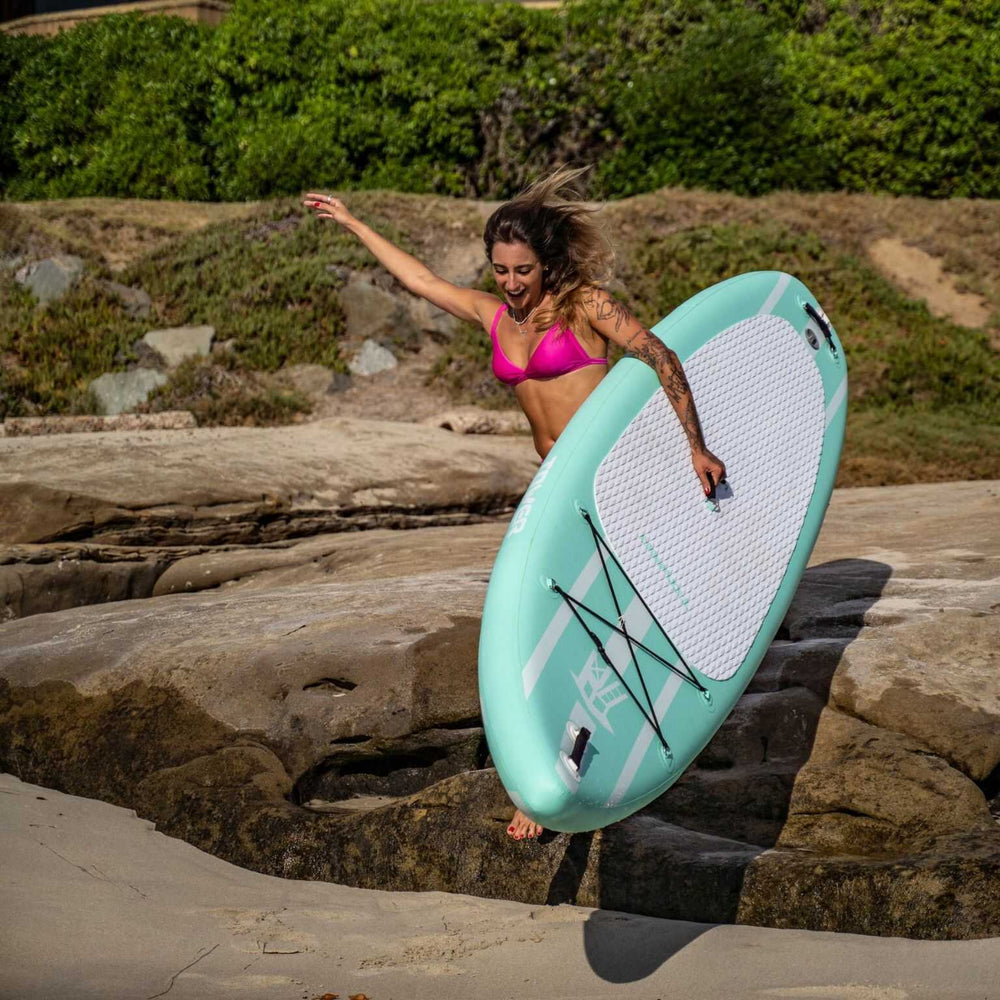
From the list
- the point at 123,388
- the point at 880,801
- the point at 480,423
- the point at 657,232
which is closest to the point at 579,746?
the point at 880,801

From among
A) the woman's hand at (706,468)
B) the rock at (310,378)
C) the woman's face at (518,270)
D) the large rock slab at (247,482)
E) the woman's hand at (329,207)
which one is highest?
the woman's face at (518,270)

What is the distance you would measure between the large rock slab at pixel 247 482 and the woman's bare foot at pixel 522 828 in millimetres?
A: 3716

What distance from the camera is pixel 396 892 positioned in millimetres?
3648

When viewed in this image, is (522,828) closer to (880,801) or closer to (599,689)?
(599,689)

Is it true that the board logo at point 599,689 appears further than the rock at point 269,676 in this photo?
No

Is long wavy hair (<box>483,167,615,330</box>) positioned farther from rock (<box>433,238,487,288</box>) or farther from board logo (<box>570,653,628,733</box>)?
rock (<box>433,238,487,288</box>)

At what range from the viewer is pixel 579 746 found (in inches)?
120

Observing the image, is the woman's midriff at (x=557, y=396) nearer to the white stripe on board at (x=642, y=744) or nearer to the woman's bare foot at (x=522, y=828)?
the white stripe on board at (x=642, y=744)

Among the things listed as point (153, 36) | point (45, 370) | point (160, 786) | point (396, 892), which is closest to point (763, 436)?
point (396, 892)

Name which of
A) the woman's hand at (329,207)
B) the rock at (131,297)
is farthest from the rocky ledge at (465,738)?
the rock at (131,297)

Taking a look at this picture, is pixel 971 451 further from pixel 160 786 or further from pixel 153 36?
pixel 153 36

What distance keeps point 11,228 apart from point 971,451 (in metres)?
9.42

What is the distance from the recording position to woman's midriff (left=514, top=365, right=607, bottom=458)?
3.92 metres

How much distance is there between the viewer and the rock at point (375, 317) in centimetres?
1285
